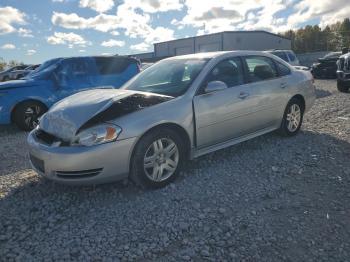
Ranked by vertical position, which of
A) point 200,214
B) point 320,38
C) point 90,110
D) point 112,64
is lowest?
point 200,214

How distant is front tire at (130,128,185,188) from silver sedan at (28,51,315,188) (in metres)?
0.01

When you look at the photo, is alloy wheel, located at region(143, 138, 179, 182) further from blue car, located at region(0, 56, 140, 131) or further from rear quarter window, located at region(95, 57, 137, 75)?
rear quarter window, located at region(95, 57, 137, 75)

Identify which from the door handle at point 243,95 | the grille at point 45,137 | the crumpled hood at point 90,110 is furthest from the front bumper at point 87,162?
the door handle at point 243,95

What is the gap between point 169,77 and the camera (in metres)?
4.94

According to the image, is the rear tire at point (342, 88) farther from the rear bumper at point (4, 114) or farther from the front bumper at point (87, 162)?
the front bumper at point (87, 162)

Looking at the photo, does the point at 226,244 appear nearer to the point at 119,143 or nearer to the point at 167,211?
the point at 167,211

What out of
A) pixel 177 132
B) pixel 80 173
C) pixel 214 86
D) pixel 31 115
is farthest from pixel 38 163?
pixel 31 115

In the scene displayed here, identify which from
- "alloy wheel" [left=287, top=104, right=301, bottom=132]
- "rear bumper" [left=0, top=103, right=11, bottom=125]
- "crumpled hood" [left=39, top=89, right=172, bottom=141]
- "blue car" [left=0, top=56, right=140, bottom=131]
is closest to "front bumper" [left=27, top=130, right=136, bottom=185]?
"crumpled hood" [left=39, top=89, right=172, bottom=141]

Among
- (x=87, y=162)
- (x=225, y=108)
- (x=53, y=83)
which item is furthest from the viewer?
(x=53, y=83)

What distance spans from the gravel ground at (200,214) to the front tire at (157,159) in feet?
0.47

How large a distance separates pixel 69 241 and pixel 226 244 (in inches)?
53.7

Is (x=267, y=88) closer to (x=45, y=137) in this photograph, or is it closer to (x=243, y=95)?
(x=243, y=95)

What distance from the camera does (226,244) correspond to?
305 centimetres

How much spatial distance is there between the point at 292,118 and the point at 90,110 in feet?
12.0
